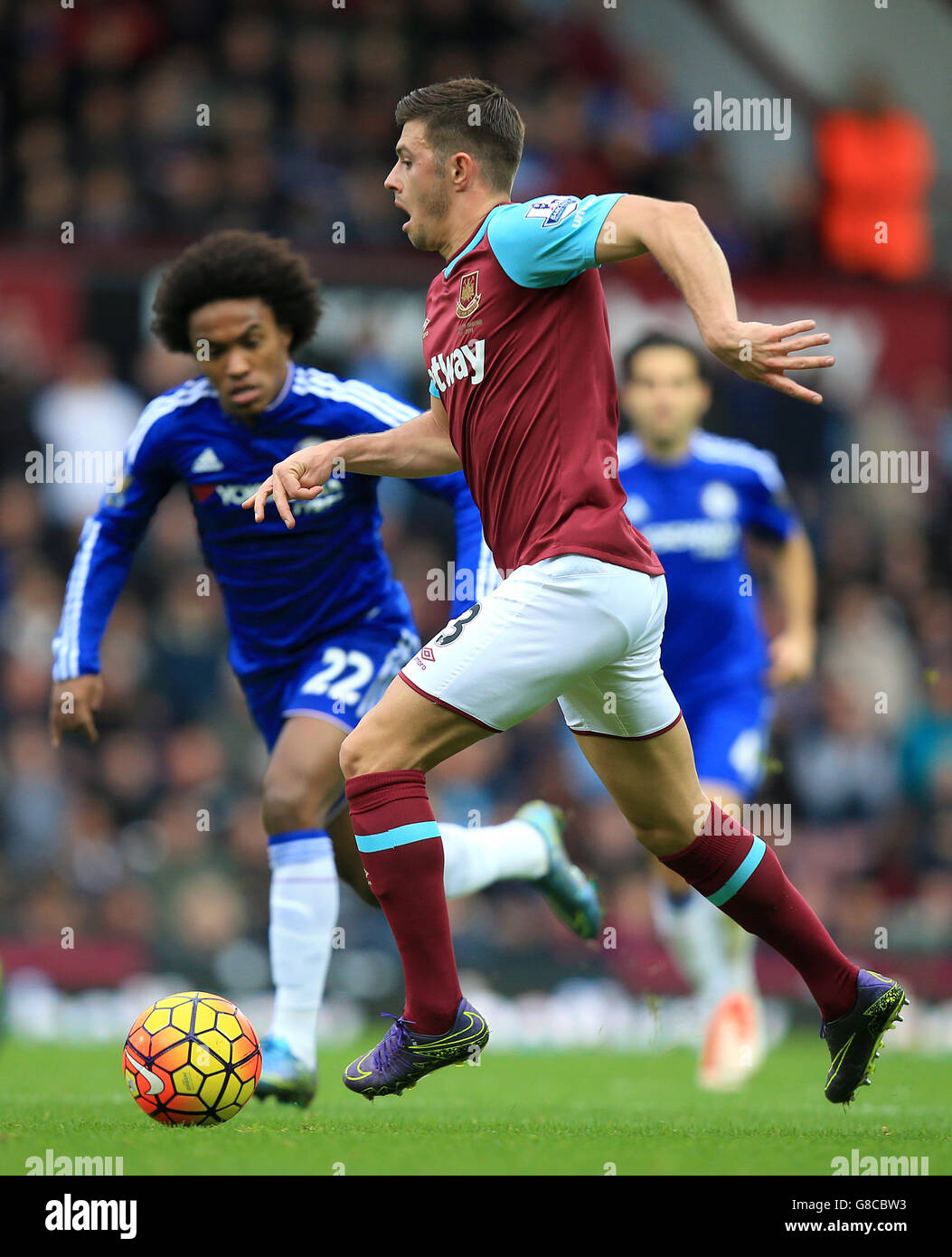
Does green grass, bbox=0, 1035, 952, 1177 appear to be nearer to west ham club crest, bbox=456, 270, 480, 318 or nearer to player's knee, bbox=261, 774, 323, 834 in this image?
player's knee, bbox=261, 774, 323, 834

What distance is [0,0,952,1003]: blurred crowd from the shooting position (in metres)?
11.7

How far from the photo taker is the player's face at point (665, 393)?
26.7 feet

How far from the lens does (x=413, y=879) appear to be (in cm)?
455

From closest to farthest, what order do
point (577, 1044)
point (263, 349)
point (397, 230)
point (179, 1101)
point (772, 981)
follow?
1. point (179, 1101)
2. point (263, 349)
3. point (577, 1044)
4. point (772, 981)
5. point (397, 230)

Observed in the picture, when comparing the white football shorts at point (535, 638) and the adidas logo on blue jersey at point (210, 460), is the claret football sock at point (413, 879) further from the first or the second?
the adidas logo on blue jersey at point (210, 460)

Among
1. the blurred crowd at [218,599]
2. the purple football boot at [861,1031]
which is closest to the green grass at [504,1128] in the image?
the purple football boot at [861,1031]

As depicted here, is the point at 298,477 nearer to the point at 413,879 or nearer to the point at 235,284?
the point at 413,879

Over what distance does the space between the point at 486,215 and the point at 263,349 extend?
1.63m

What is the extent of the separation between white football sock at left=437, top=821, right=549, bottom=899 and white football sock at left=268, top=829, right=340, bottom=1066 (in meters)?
0.54

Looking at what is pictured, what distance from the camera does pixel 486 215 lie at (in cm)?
471

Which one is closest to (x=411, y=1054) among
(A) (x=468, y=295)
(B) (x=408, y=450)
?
(B) (x=408, y=450)

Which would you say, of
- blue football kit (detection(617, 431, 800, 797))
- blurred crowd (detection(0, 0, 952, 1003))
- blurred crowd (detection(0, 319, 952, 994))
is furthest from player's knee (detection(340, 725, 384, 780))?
blurred crowd (detection(0, 319, 952, 994))

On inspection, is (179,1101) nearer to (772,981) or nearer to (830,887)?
(772,981)
